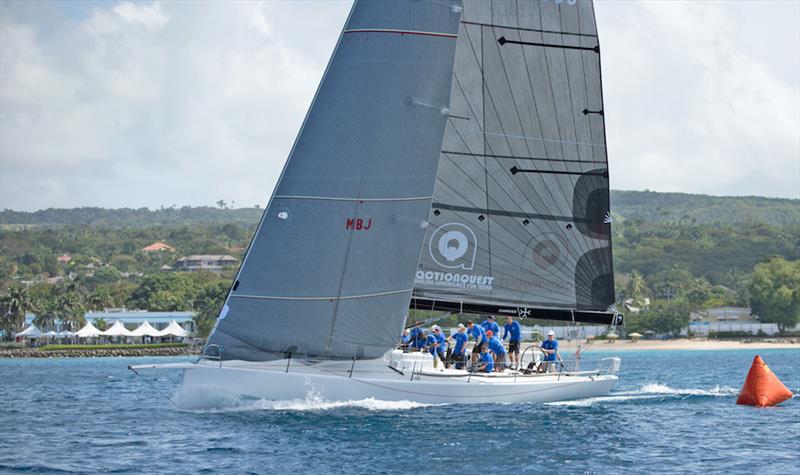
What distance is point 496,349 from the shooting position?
26.2 metres

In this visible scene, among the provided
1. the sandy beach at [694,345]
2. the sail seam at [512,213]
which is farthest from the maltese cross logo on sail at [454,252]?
the sandy beach at [694,345]

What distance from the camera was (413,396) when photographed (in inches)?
952

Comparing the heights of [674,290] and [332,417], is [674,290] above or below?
above

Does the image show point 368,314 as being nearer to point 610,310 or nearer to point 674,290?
point 610,310

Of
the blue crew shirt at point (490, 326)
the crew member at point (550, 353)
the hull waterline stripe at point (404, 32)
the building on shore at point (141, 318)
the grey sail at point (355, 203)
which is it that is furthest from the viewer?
the building on shore at point (141, 318)

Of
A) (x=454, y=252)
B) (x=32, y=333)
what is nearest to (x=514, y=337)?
(x=454, y=252)

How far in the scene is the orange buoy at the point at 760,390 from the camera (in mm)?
26953

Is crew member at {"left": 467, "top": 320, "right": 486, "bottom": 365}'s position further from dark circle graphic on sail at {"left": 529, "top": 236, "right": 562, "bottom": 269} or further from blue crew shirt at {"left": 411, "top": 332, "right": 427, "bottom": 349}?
dark circle graphic on sail at {"left": 529, "top": 236, "right": 562, "bottom": 269}

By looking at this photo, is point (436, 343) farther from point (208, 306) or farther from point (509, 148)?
point (208, 306)

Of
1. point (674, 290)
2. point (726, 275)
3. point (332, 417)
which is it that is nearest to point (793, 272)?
point (674, 290)

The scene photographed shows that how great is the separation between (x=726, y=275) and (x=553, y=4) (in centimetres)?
14437

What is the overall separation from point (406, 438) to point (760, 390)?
11.4 m

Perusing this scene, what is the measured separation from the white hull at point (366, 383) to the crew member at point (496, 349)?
0.48m

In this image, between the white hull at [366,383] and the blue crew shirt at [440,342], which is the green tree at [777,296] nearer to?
the white hull at [366,383]
